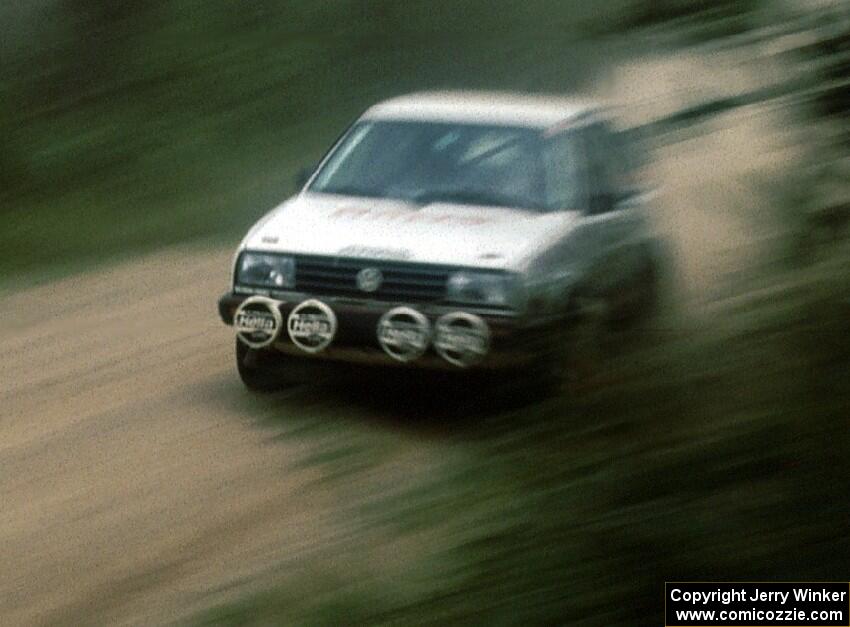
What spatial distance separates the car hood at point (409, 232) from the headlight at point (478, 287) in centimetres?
6

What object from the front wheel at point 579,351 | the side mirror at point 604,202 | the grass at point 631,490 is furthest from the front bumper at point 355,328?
the front wheel at point 579,351

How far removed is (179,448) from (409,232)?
159 cm

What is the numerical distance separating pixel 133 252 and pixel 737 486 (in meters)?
11.6

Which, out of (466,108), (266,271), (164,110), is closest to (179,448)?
(266,271)

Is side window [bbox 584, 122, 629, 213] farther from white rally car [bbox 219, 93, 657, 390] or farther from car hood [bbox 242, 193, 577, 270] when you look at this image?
car hood [bbox 242, 193, 577, 270]

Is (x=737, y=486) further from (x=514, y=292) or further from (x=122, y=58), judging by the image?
(x=122, y=58)

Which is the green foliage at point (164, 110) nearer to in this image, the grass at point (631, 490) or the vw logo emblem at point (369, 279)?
the vw logo emblem at point (369, 279)

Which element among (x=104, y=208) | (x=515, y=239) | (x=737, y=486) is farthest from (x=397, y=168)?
(x=104, y=208)

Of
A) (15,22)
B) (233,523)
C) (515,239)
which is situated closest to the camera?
(233,523)

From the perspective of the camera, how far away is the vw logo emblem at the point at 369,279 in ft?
28.2

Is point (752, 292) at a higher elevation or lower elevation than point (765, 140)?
lower

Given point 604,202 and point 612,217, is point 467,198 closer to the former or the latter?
point 604,202

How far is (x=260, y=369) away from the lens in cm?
923

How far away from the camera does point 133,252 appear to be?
15125mm
